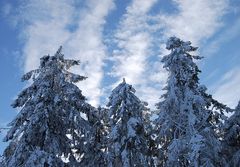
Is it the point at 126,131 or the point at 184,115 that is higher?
the point at 184,115

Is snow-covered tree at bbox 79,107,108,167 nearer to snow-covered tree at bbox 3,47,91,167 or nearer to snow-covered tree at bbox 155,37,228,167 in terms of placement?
snow-covered tree at bbox 3,47,91,167

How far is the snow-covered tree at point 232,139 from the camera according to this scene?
74.0ft

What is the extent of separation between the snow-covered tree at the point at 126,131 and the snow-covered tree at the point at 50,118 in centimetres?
197

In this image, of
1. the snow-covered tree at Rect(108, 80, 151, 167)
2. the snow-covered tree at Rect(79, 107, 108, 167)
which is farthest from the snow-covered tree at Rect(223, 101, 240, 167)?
the snow-covered tree at Rect(79, 107, 108, 167)

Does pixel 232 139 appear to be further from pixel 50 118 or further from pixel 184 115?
pixel 50 118

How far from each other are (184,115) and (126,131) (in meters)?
4.28

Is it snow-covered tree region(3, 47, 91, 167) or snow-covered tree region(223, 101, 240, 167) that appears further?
snow-covered tree region(223, 101, 240, 167)

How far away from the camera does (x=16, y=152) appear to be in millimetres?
18484

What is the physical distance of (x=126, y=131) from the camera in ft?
65.3

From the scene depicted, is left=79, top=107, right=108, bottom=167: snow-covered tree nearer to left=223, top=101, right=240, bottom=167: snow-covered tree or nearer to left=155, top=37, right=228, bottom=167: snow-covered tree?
left=155, top=37, right=228, bottom=167: snow-covered tree

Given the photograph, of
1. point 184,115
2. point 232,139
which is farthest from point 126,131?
point 232,139

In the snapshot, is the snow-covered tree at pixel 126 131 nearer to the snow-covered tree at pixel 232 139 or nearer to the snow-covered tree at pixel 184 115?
the snow-covered tree at pixel 184 115

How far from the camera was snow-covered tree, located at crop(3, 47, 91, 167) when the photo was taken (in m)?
19.0

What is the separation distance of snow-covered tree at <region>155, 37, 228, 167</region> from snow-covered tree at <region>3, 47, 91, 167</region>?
5030mm
